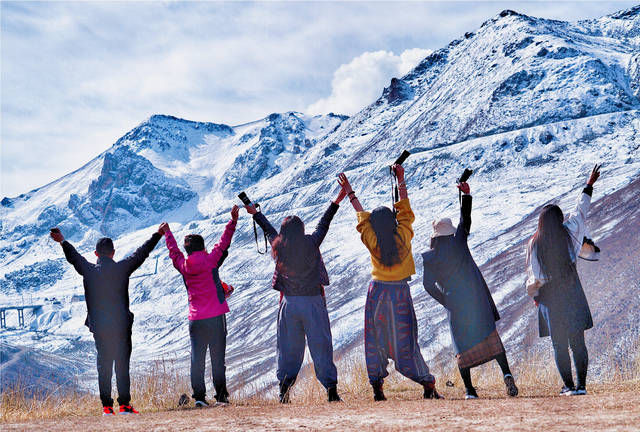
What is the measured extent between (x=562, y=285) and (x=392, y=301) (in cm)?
163

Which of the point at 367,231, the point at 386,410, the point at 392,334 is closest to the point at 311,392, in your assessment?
the point at 392,334

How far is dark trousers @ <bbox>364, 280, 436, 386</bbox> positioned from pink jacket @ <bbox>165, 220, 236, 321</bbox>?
1.56 m

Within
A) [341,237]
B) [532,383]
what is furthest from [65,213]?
[532,383]

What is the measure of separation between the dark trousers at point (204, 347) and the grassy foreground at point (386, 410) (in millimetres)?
257

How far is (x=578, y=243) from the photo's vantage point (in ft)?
20.4

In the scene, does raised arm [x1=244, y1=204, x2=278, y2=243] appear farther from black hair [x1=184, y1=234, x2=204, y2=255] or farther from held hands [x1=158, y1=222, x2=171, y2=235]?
held hands [x1=158, y1=222, x2=171, y2=235]

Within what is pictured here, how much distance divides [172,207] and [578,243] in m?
178

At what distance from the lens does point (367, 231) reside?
631cm

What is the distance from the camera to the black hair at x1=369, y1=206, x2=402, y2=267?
244 inches

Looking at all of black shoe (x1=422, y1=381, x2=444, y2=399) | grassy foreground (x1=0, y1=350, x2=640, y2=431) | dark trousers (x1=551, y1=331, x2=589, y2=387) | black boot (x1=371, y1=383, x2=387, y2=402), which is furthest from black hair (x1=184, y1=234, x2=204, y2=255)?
dark trousers (x1=551, y1=331, x2=589, y2=387)

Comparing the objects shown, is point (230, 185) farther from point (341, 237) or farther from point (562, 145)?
point (562, 145)

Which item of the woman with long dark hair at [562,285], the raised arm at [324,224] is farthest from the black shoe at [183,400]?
the woman with long dark hair at [562,285]

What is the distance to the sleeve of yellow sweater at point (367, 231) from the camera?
6.27m

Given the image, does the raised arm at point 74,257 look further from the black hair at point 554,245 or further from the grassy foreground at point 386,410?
the black hair at point 554,245
